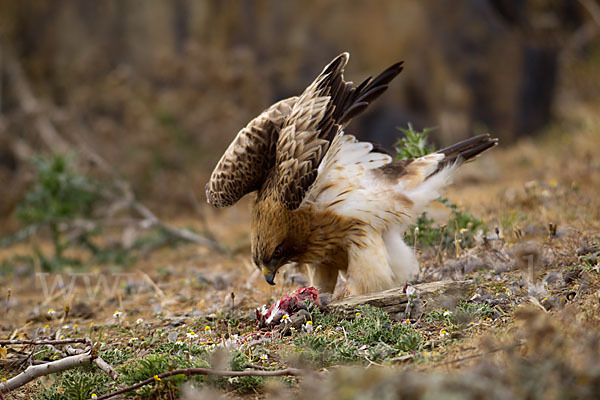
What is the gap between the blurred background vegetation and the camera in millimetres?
10484

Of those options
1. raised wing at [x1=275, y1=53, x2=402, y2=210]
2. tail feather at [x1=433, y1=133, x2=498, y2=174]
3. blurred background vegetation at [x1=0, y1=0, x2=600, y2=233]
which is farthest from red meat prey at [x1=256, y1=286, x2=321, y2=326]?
blurred background vegetation at [x1=0, y1=0, x2=600, y2=233]

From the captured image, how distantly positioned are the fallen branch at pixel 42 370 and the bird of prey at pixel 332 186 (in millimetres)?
1422

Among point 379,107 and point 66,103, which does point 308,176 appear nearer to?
point 379,107

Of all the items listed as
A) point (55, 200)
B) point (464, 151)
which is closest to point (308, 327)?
point (464, 151)

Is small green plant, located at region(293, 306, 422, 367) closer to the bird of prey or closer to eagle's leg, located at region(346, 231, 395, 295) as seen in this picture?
eagle's leg, located at region(346, 231, 395, 295)

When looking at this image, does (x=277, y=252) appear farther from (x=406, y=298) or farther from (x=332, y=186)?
(x=406, y=298)

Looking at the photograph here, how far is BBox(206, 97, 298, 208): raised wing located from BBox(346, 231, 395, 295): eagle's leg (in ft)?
2.98

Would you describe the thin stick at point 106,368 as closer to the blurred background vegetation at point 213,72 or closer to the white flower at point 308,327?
the white flower at point 308,327

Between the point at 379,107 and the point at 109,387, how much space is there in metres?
8.50

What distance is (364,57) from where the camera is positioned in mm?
11141

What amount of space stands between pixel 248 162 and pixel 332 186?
65cm

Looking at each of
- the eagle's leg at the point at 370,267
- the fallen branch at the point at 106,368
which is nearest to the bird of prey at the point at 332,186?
the eagle's leg at the point at 370,267

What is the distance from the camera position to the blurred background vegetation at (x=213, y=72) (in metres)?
10.5

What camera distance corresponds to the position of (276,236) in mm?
4332
